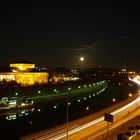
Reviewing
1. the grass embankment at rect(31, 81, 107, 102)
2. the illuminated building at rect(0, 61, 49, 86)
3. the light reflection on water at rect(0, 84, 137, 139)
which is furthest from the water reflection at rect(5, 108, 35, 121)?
the illuminated building at rect(0, 61, 49, 86)

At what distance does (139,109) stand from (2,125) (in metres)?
22.4

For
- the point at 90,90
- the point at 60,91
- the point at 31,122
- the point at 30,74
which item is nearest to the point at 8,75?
the point at 30,74

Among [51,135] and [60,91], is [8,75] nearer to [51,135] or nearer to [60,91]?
[60,91]

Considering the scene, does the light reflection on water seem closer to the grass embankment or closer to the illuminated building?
the grass embankment

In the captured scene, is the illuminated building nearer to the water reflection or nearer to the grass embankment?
the grass embankment

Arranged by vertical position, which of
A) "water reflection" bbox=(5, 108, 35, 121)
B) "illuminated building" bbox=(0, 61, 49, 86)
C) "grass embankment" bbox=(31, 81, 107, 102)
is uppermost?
"illuminated building" bbox=(0, 61, 49, 86)

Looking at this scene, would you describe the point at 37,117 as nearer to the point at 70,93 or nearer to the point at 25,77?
the point at 70,93

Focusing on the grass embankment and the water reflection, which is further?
the grass embankment

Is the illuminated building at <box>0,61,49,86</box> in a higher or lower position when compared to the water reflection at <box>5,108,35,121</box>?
higher

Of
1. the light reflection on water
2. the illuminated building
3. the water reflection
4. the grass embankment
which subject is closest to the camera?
the light reflection on water

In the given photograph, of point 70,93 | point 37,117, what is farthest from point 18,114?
point 70,93

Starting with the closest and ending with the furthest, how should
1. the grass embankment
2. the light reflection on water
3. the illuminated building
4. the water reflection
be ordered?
the light reflection on water → the water reflection → the grass embankment → the illuminated building

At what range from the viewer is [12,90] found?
6612 cm

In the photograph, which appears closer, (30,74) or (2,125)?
(2,125)
